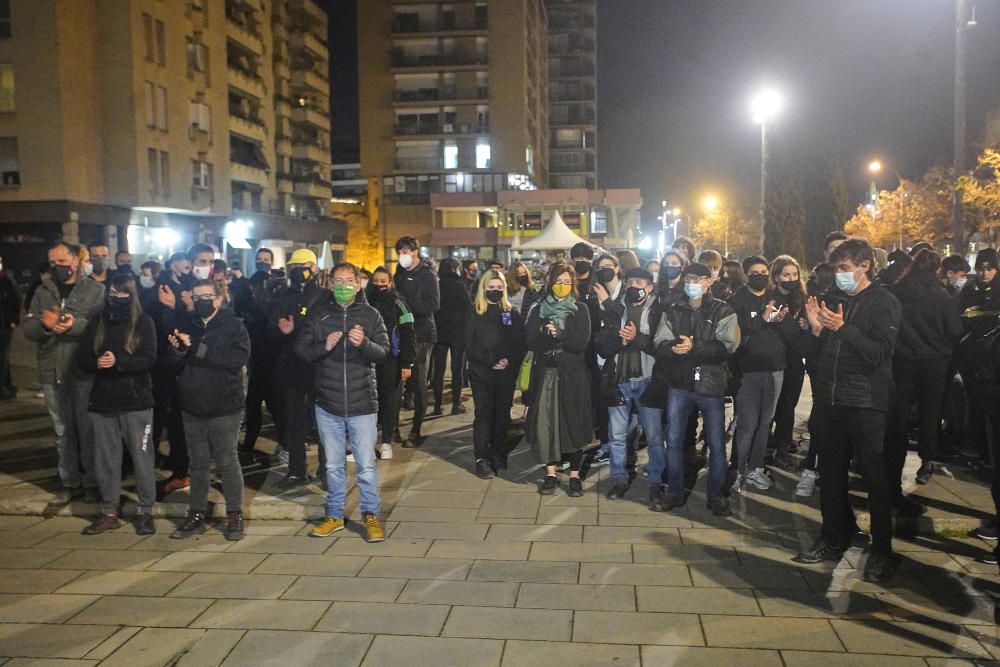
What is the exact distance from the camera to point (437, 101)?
2744 inches

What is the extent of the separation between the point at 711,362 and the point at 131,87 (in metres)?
33.9

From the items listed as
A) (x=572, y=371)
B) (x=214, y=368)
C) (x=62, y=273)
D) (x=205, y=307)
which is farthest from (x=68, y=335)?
(x=572, y=371)

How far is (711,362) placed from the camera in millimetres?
7102

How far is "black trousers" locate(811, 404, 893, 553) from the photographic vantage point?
589 cm

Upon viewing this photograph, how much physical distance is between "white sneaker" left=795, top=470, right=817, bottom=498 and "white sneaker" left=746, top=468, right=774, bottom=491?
259mm

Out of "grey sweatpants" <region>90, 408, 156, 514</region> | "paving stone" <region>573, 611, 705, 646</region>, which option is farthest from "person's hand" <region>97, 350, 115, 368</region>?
"paving stone" <region>573, 611, 705, 646</region>

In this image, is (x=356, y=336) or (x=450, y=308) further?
(x=450, y=308)

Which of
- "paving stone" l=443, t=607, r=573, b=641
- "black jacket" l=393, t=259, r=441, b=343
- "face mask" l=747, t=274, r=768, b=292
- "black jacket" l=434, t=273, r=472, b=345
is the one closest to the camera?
"paving stone" l=443, t=607, r=573, b=641

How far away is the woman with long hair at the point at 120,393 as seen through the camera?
691 centimetres

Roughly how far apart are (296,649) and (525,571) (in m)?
1.80

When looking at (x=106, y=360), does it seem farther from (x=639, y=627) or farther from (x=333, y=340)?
(x=639, y=627)

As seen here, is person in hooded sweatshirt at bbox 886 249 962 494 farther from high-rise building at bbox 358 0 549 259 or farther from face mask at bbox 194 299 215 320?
high-rise building at bbox 358 0 549 259

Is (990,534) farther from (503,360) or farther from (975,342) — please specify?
(503,360)

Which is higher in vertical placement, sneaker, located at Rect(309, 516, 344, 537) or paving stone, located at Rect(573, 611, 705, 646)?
sneaker, located at Rect(309, 516, 344, 537)
